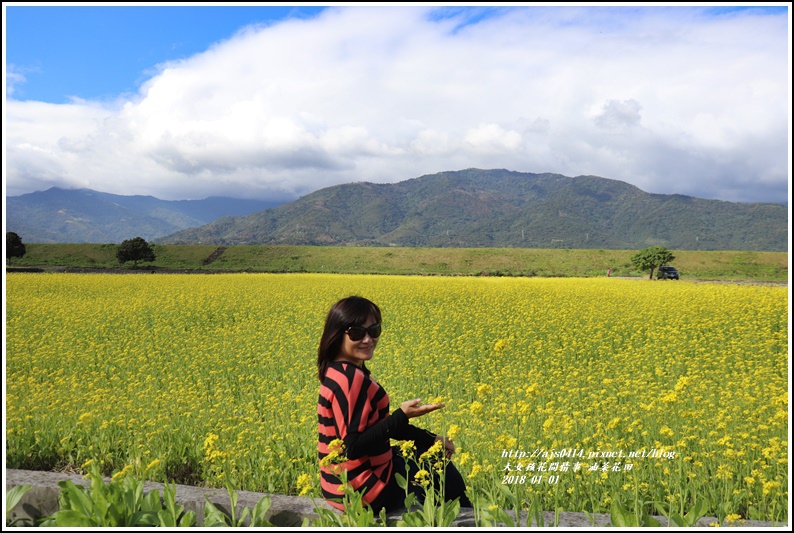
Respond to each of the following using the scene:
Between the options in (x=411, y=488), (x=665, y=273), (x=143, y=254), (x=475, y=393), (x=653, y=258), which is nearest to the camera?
(x=411, y=488)

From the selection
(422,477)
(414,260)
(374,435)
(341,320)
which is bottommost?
(422,477)

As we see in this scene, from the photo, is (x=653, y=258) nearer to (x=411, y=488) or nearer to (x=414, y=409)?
(x=411, y=488)

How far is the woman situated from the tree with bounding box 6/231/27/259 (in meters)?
48.7

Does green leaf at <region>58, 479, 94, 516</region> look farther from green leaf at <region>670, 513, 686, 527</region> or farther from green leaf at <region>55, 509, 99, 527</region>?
green leaf at <region>670, 513, 686, 527</region>

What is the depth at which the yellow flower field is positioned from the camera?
13.0ft

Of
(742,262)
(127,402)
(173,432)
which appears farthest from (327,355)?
(742,262)

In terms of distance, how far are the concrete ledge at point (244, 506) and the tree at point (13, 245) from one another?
47.3 meters

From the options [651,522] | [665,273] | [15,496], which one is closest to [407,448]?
[651,522]

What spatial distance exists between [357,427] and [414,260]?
185 feet

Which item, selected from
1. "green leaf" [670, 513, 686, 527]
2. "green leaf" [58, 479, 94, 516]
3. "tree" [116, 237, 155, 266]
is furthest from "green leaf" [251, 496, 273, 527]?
"tree" [116, 237, 155, 266]

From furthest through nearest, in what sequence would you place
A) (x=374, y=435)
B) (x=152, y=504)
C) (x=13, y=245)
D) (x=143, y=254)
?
(x=143, y=254) < (x=13, y=245) < (x=152, y=504) < (x=374, y=435)

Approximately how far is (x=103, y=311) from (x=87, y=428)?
9.16 metres

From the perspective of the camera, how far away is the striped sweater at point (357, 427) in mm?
2695

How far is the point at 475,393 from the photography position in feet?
22.5
